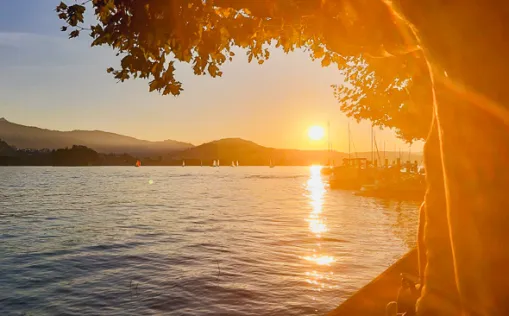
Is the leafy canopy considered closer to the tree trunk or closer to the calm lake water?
the tree trunk

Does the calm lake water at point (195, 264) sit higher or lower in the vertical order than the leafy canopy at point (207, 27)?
lower

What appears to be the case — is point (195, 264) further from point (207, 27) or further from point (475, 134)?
point (475, 134)

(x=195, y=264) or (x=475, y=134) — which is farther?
(x=195, y=264)

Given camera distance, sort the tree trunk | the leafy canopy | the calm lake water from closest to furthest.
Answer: the tree trunk, the leafy canopy, the calm lake water

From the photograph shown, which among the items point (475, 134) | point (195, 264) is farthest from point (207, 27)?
point (195, 264)

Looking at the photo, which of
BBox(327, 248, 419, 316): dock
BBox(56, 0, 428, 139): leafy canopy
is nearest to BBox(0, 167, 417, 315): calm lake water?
BBox(327, 248, 419, 316): dock

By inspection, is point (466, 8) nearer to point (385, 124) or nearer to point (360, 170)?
point (385, 124)

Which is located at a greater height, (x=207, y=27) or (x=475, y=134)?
(x=207, y=27)

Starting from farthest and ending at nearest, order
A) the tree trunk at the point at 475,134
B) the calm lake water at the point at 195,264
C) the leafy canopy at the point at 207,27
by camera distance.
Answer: the calm lake water at the point at 195,264, the leafy canopy at the point at 207,27, the tree trunk at the point at 475,134

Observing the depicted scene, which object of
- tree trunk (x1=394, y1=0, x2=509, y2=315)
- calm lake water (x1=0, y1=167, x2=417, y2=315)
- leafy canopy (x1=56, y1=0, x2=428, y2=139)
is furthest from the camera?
→ calm lake water (x1=0, y1=167, x2=417, y2=315)

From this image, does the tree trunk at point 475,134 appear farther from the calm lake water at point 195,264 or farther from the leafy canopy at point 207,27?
the calm lake water at point 195,264

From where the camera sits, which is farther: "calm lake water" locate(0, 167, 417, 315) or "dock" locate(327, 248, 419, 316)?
"calm lake water" locate(0, 167, 417, 315)

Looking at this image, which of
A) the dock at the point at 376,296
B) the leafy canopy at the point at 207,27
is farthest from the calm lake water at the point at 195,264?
the leafy canopy at the point at 207,27

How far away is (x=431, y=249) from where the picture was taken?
19.5 feet
